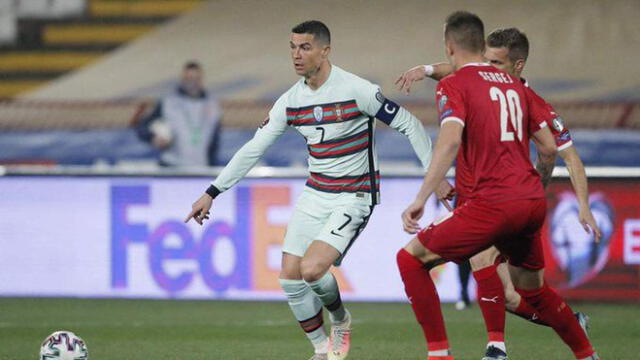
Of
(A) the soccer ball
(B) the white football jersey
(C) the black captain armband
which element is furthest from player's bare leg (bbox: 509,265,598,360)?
(A) the soccer ball

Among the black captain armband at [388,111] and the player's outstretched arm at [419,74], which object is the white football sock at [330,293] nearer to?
the black captain armband at [388,111]

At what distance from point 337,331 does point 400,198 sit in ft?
10.7

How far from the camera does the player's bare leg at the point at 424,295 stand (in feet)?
19.6

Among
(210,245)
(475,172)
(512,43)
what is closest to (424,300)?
(475,172)

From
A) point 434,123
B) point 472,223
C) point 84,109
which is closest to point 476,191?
point 472,223

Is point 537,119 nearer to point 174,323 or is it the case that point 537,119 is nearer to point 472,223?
point 472,223

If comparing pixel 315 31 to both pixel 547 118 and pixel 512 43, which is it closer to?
pixel 512 43

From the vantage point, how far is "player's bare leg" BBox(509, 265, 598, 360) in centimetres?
636

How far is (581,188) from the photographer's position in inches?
247

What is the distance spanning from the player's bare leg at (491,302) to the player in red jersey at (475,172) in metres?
0.57

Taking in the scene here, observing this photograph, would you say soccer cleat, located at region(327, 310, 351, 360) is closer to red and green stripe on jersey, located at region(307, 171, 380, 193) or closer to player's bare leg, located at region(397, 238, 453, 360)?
red and green stripe on jersey, located at region(307, 171, 380, 193)

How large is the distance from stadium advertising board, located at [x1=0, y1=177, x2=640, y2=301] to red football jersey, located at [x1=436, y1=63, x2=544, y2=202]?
14.0ft

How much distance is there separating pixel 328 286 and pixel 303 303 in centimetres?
18

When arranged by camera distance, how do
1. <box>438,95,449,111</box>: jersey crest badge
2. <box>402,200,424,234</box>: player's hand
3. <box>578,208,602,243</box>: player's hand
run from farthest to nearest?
<box>578,208,602,243</box>: player's hand → <box>438,95,449,111</box>: jersey crest badge → <box>402,200,424,234</box>: player's hand
